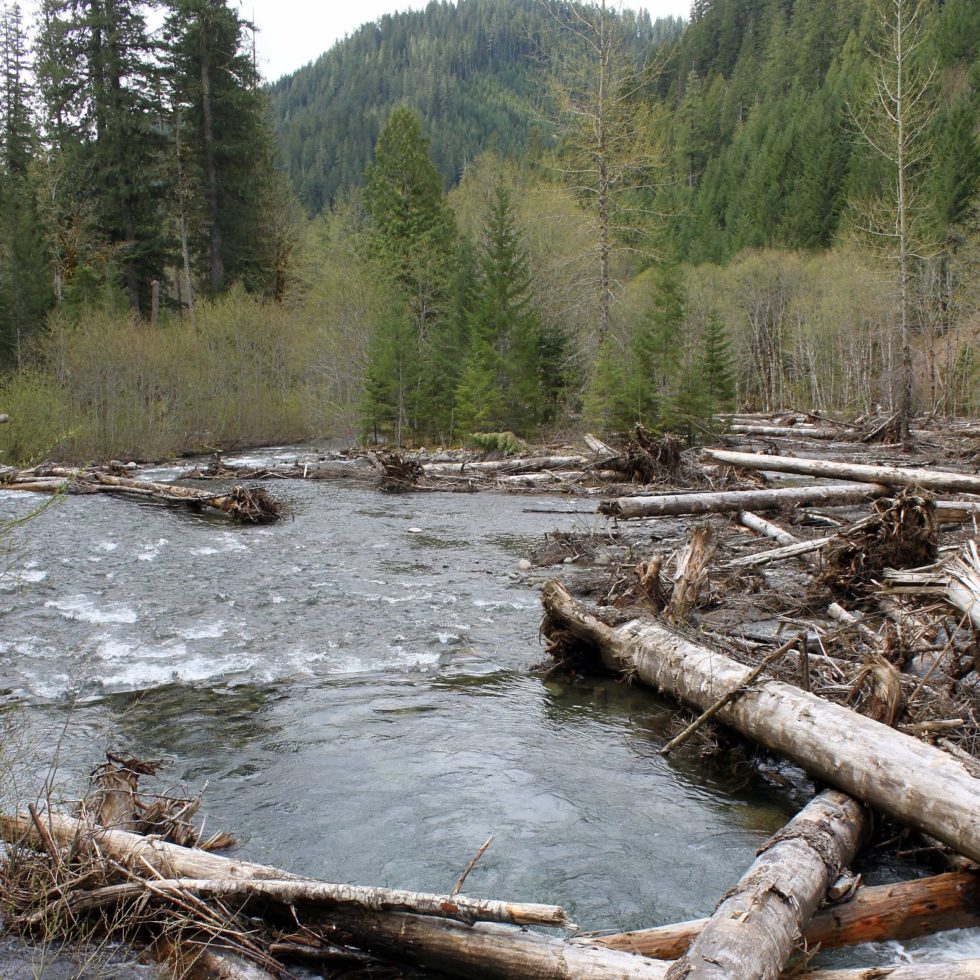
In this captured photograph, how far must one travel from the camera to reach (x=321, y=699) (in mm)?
7133

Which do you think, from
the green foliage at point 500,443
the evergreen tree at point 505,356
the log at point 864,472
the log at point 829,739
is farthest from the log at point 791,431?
the log at point 829,739

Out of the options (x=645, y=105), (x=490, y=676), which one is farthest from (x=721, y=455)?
(x=645, y=105)

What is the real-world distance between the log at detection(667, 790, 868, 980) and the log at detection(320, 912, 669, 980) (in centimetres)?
22

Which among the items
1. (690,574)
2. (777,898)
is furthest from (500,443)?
(777,898)

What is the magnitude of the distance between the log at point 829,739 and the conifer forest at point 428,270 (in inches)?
745

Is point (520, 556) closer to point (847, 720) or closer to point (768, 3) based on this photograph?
point (847, 720)

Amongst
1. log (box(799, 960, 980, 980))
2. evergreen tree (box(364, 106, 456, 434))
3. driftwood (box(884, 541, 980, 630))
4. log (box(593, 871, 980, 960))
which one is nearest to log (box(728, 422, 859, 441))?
evergreen tree (box(364, 106, 456, 434))

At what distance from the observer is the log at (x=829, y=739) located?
3.97 meters

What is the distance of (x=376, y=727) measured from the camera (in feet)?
21.4

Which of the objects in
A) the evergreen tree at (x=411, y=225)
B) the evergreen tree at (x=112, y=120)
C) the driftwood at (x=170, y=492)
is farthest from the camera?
the evergreen tree at (x=411, y=225)

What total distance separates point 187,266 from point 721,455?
36319 millimetres

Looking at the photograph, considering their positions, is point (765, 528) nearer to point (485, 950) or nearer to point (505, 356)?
point (485, 950)

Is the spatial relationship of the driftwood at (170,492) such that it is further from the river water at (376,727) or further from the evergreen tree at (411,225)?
the evergreen tree at (411,225)

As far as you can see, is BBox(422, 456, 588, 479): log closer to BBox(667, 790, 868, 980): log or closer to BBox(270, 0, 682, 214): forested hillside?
BBox(667, 790, 868, 980): log
